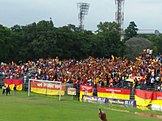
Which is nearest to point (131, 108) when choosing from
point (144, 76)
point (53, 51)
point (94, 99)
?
point (94, 99)

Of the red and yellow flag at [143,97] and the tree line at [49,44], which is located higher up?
the tree line at [49,44]

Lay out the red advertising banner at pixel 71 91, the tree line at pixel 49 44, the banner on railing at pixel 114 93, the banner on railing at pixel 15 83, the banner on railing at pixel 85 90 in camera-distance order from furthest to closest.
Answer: the tree line at pixel 49 44 < the banner on railing at pixel 15 83 < the red advertising banner at pixel 71 91 < the banner on railing at pixel 85 90 < the banner on railing at pixel 114 93

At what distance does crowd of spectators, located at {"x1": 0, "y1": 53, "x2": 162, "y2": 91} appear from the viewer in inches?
1406

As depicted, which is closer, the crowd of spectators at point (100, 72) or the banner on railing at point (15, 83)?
the crowd of spectators at point (100, 72)

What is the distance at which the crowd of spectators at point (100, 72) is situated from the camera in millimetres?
35719

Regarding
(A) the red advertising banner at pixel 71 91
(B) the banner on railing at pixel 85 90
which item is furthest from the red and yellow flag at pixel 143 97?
(A) the red advertising banner at pixel 71 91

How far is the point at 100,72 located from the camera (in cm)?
4244

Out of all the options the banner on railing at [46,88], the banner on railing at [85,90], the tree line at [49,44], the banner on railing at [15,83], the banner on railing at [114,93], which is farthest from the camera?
the tree line at [49,44]

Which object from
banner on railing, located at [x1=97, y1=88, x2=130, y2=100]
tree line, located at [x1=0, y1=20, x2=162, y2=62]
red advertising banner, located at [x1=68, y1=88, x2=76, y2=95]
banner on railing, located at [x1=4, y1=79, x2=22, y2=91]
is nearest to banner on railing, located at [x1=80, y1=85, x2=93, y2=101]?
red advertising banner, located at [x1=68, y1=88, x2=76, y2=95]

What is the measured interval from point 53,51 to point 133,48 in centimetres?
3998

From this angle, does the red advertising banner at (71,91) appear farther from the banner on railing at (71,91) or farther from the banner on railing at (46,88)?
the banner on railing at (46,88)

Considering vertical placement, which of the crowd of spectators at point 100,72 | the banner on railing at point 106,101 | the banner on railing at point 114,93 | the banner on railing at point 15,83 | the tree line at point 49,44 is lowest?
the banner on railing at point 106,101

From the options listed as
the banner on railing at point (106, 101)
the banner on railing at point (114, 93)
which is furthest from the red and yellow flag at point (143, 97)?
the banner on railing at point (106, 101)

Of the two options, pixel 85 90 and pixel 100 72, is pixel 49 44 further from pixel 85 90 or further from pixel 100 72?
pixel 85 90
